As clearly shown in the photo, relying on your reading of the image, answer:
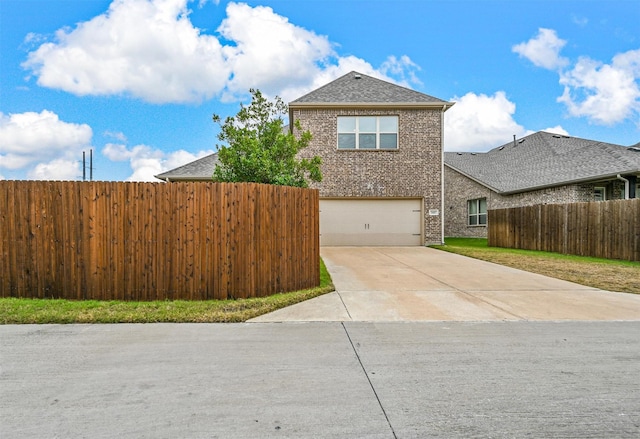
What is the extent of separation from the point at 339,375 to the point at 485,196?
70.7 feet

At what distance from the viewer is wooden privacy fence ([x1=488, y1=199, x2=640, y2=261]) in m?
12.4

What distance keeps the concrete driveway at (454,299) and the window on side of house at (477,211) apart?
1348 cm

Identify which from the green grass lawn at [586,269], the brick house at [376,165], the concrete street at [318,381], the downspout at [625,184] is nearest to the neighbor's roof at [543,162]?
the downspout at [625,184]

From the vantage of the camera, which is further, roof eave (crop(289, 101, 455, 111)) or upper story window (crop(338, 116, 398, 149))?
upper story window (crop(338, 116, 398, 149))

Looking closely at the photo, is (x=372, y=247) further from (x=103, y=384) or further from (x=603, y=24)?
(x=103, y=384)

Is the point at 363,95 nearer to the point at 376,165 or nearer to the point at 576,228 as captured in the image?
the point at 376,165

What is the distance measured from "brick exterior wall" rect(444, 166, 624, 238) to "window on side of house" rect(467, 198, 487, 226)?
25cm

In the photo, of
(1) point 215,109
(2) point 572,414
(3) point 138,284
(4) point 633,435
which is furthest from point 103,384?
(1) point 215,109

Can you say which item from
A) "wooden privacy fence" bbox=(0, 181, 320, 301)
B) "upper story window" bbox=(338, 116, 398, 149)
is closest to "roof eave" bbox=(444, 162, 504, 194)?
"upper story window" bbox=(338, 116, 398, 149)

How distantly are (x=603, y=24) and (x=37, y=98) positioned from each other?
62.5ft

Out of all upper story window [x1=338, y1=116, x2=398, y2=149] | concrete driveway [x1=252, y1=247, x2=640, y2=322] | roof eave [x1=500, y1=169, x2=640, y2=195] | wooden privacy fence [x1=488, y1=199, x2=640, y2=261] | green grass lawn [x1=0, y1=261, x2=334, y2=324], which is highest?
upper story window [x1=338, y1=116, x2=398, y2=149]

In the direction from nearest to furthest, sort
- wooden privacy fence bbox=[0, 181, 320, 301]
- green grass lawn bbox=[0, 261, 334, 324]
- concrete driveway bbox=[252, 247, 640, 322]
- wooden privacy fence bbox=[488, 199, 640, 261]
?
green grass lawn bbox=[0, 261, 334, 324], concrete driveway bbox=[252, 247, 640, 322], wooden privacy fence bbox=[0, 181, 320, 301], wooden privacy fence bbox=[488, 199, 640, 261]

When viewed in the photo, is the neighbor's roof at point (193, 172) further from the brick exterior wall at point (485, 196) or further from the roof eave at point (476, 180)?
the brick exterior wall at point (485, 196)

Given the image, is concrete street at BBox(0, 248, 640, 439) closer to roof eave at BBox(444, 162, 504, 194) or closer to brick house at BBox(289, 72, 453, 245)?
brick house at BBox(289, 72, 453, 245)
